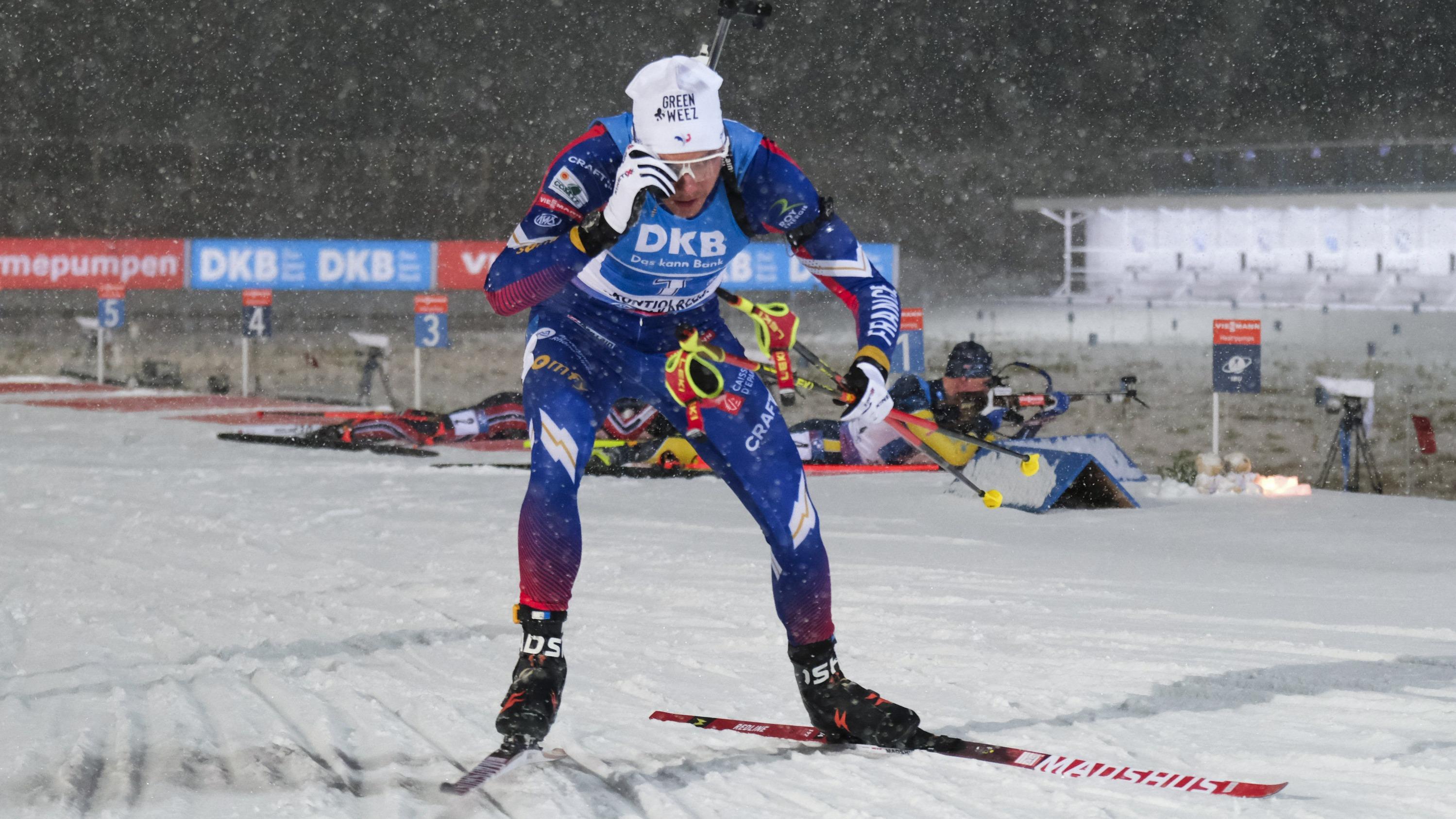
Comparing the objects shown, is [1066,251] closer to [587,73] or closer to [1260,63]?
[1260,63]

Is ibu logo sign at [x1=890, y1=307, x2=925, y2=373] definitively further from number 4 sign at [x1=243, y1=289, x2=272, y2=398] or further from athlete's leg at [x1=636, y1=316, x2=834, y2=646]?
number 4 sign at [x1=243, y1=289, x2=272, y2=398]

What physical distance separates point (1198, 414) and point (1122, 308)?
47.1ft

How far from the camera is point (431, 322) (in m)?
15.0

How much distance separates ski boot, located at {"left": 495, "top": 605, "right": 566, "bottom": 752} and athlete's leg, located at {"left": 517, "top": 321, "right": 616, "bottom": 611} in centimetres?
4

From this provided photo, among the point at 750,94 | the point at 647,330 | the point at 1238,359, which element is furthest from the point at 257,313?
the point at 750,94

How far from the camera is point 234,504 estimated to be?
848 centimetres

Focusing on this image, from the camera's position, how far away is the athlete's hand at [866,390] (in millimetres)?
3672

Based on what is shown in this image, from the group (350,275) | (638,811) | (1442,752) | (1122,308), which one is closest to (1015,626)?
(1442,752)

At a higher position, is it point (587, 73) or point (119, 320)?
point (587, 73)

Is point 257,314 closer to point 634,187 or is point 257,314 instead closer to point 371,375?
point 371,375

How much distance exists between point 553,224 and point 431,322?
11724 mm

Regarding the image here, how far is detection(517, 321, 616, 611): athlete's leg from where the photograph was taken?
3570 mm

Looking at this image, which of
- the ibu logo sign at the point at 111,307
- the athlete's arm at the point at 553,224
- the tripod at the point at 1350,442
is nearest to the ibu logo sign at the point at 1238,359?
the tripod at the point at 1350,442

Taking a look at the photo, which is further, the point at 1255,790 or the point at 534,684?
the point at 534,684
